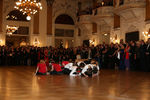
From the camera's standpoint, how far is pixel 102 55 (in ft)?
48.2

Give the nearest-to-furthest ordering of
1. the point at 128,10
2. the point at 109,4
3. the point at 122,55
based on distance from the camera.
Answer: the point at 122,55
the point at 128,10
the point at 109,4

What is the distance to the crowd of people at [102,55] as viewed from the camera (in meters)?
12.2

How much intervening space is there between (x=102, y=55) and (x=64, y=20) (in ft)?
40.3

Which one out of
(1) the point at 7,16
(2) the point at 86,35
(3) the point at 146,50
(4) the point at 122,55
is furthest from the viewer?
(2) the point at 86,35

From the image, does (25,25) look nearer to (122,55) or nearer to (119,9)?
(119,9)

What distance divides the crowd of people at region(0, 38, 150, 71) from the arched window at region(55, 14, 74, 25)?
7.86 metres

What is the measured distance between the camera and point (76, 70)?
10.2 m

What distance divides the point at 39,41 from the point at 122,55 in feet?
41.6

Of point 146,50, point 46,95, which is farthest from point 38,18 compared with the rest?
point 46,95

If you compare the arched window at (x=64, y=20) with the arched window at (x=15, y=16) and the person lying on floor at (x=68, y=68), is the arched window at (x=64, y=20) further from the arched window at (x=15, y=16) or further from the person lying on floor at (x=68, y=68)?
the person lying on floor at (x=68, y=68)

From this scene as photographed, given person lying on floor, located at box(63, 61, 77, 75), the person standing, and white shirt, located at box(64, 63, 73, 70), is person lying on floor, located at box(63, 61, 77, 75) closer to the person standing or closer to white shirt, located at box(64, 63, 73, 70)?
white shirt, located at box(64, 63, 73, 70)

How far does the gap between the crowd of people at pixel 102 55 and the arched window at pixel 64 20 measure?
7856mm

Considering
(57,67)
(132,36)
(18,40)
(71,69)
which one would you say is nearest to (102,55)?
(132,36)

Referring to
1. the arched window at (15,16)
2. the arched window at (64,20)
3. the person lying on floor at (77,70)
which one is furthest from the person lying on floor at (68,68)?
the arched window at (64,20)
